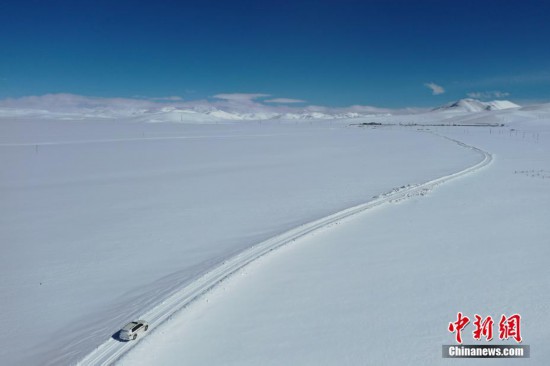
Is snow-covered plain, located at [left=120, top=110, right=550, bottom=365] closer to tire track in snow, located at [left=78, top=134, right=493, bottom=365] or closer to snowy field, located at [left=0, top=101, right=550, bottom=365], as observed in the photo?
snowy field, located at [left=0, top=101, right=550, bottom=365]

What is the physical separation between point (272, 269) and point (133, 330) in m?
3.56

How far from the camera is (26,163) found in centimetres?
2928

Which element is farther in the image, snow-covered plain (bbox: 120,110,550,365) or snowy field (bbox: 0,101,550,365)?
snowy field (bbox: 0,101,550,365)

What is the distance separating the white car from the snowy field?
0.15m

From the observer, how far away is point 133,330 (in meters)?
6.33

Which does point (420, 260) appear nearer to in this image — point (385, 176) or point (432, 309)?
point (432, 309)

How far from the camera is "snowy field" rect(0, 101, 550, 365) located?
6250mm

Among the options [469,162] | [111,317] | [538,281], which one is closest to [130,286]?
[111,317]

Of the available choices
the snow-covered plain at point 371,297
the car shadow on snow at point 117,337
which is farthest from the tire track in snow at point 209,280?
the snow-covered plain at point 371,297

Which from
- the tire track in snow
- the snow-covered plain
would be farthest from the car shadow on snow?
the snow-covered plain

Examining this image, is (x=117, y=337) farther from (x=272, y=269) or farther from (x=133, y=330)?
(x=272, y=269)

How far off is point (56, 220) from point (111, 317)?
25.9ft

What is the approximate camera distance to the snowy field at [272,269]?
20.5 ft

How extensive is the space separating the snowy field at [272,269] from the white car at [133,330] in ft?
0.49
